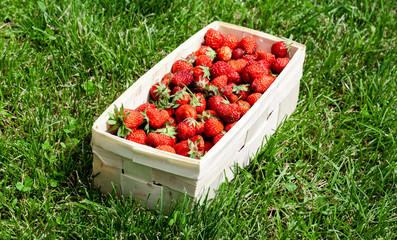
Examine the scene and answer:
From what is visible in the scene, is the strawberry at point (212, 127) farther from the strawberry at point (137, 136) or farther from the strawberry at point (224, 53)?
the strawberry at point (224, 53)

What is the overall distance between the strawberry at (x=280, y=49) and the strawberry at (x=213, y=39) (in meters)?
0.30

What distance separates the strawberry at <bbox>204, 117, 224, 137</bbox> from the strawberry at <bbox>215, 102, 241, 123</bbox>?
0.17ft

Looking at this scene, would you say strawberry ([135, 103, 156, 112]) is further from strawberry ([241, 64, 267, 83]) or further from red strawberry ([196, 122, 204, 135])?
strawberry ([241, 64, 267, 83])

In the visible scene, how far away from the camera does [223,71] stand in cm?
248

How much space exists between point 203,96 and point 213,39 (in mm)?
447

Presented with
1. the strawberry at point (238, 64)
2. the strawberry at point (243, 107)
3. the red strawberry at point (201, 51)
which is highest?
the red strawberry at point (201, 51)

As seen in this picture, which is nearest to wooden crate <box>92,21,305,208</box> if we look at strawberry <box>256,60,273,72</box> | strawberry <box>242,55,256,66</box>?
strawberry <box>256,60,273,72</box>

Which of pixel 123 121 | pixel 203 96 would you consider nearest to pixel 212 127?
pixel 203 96

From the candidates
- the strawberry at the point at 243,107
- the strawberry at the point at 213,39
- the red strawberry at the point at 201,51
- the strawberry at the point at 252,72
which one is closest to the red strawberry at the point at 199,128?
the strawberry at the point at 243,107

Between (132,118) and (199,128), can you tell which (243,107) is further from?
(132,118)

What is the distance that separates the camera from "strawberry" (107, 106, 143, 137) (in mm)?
2062

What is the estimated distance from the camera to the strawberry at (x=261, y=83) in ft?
7.87

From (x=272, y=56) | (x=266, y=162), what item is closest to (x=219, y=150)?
(x=266, y=162)

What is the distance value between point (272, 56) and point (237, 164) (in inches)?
29.4
